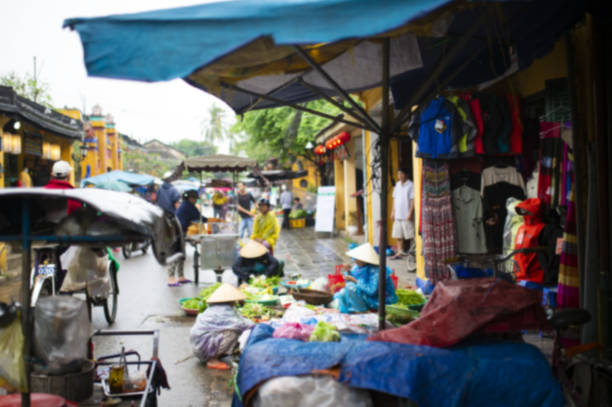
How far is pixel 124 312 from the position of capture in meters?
8.34

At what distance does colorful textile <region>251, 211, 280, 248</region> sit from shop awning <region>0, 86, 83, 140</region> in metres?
7.88

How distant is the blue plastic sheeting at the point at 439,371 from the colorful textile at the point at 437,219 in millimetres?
4081

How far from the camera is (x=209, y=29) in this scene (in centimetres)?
240

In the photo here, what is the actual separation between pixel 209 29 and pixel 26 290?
6.17ft

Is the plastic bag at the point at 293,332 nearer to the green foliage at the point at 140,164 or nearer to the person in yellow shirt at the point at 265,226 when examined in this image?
the person in yellow shirt at the point at 265,226

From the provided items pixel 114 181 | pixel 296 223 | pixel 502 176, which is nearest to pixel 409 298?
pixel 502 176

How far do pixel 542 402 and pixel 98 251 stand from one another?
472cm

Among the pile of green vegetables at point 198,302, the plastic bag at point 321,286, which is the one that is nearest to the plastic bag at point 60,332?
the pile of green vegetables at point 198,302

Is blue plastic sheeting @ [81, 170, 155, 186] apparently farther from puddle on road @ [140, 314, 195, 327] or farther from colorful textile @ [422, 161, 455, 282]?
colorful textile @ [422, 161, 455, 282]

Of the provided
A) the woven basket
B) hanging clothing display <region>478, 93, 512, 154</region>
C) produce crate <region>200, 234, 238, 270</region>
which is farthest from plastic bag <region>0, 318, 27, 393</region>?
produce crate <region>200, 234, 238, 270</region>

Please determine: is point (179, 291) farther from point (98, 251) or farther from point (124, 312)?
point (98, 251)

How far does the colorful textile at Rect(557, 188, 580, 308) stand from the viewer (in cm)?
466

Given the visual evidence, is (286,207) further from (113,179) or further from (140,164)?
(140,164)

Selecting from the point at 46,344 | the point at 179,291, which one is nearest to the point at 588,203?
the point at 46,344
